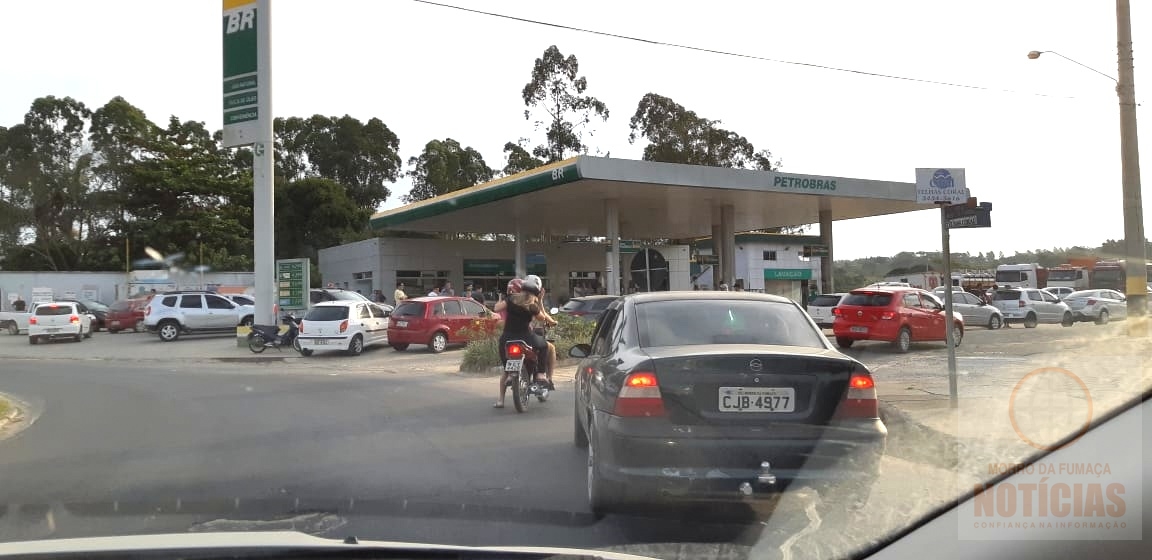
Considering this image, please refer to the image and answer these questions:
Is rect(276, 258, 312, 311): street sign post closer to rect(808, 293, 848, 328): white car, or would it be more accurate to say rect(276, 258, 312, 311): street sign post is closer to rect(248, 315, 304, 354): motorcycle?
rect(248, 315, 304, 354): motorcycle

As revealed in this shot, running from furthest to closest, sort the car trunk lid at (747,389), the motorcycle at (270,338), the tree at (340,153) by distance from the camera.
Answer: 1. the tree at (340,153)
2. the motorcycle at (270,338)
3. the car trunk lid at (747,389)

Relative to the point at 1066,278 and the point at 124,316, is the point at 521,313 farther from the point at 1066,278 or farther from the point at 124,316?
the point at 1066,278

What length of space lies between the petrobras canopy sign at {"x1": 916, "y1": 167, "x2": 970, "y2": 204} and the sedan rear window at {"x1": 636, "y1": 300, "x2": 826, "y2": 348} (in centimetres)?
367

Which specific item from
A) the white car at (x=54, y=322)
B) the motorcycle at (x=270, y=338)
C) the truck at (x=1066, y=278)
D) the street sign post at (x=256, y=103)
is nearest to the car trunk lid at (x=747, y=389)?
the motorcycle at (x=270, y=338)

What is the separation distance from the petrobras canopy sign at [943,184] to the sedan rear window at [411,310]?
14.3m

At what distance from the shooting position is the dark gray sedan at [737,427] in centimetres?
462

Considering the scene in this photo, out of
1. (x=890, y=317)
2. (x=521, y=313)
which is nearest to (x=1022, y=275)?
(x=890, y=317)

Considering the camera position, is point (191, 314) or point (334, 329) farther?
point (191, 314)

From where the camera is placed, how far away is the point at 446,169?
58.0 metres

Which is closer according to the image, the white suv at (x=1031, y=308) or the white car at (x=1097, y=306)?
the white suv at (x=1031, y=308)

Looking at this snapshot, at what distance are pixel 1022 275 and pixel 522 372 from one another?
4243 centimetres

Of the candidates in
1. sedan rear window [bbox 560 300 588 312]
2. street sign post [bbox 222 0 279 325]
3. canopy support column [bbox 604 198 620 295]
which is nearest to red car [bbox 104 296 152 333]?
street sign post [bbox 222 0 279 325]

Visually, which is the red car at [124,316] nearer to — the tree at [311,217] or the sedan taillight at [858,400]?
the tree at [311,217]

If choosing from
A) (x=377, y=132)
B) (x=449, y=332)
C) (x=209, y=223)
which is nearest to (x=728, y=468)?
(x=449, y=332)
